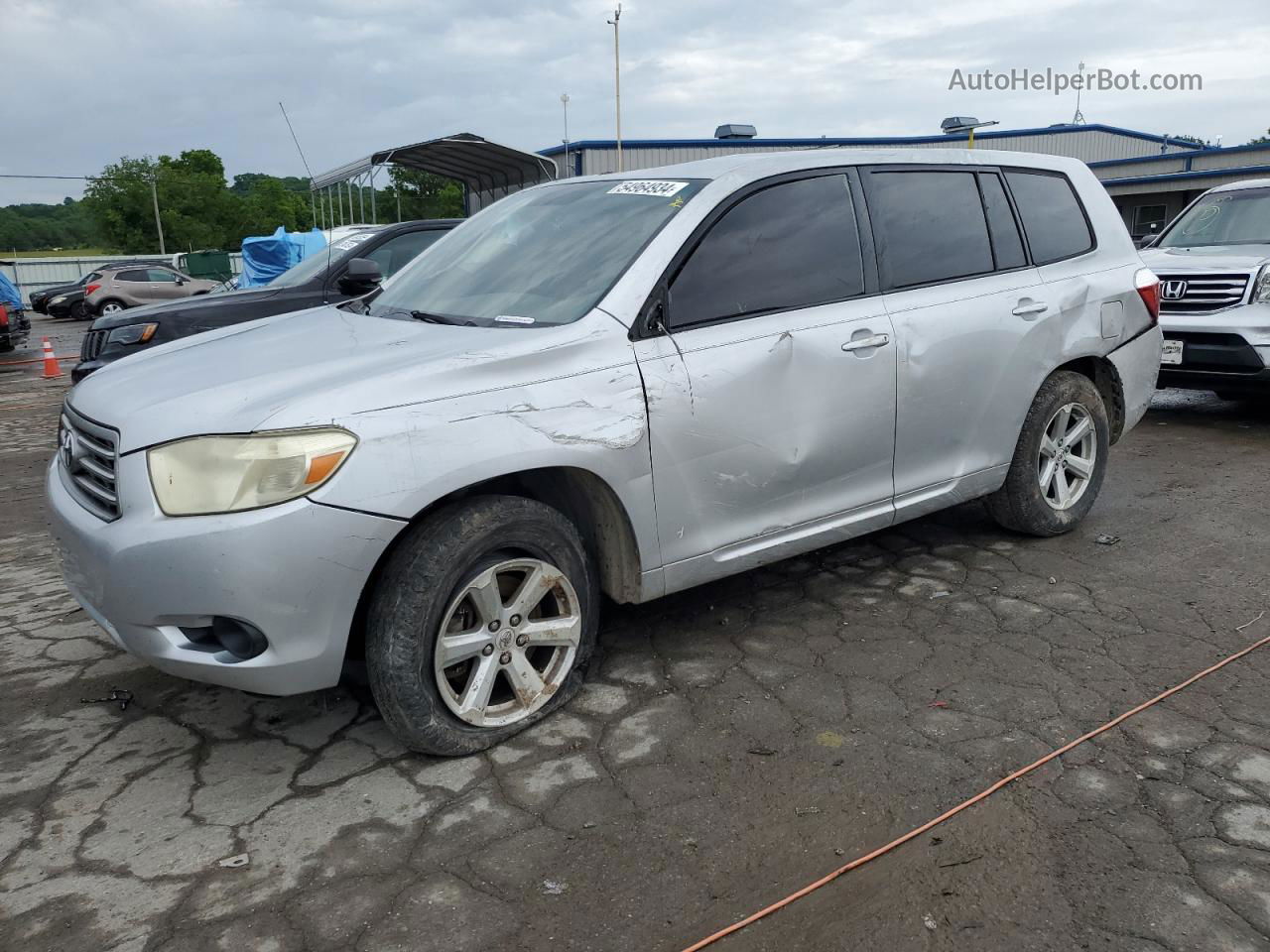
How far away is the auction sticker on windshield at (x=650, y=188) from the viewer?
3.67 meters

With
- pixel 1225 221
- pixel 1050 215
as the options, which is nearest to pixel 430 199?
pixel 1225 221

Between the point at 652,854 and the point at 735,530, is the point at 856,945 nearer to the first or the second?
the point at 652,854

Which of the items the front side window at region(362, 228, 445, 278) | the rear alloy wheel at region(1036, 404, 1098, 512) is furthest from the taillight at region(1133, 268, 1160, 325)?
the front side window at region(362, 228, 445, 278)

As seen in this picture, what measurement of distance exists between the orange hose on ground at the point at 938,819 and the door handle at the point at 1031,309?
163cm

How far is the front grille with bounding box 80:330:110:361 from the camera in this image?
7969 millimetres

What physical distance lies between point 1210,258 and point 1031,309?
4383 mm

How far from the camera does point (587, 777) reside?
2969 millimetres

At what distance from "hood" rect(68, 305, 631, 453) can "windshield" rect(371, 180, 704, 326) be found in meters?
0.19

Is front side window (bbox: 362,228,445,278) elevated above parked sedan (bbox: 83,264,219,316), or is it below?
above

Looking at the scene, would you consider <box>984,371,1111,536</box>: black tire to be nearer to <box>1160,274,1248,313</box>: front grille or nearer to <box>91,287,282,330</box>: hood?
<box>1160,274,1248,313</box>: front grille

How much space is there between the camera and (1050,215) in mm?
4746

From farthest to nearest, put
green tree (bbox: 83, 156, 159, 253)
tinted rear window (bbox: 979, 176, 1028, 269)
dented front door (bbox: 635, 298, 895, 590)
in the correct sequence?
green tree (bbox: 83, 156, 159, 253), tinted rear window (bbox: 979, 176, 1028, 269), dented front door (bbox: 635, 298, 895, 590)

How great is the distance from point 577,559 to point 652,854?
0.99 meters

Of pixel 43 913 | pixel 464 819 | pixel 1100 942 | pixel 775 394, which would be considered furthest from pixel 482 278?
pixel 1100 942
